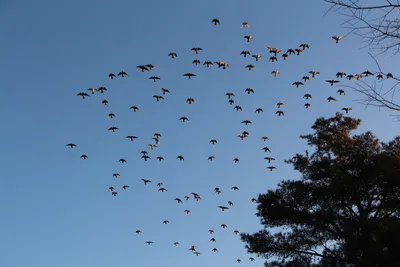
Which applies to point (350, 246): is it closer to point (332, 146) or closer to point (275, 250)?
point (275, 250)

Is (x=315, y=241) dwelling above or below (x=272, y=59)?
below

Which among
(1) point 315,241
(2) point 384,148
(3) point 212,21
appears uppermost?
(3) point 212,21

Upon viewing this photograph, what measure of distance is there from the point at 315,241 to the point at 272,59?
7.73 m

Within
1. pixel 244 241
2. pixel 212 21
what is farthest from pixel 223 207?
pixel 212 21

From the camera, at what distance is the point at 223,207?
2117 centimetres

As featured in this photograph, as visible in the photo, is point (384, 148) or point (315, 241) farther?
point (384, 148)

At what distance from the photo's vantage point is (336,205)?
48.2 feet

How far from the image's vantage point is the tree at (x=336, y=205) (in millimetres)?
13422

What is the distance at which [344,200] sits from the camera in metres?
14.5

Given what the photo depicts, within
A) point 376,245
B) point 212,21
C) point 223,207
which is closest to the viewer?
point 376,245

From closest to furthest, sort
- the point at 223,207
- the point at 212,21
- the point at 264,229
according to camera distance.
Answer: the point at 264,229
the point at 212,21
the point at 223,207

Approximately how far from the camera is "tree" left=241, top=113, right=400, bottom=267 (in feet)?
44.0

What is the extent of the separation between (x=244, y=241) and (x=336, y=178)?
15.0 feet

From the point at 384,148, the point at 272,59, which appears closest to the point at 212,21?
the point at 272,59
